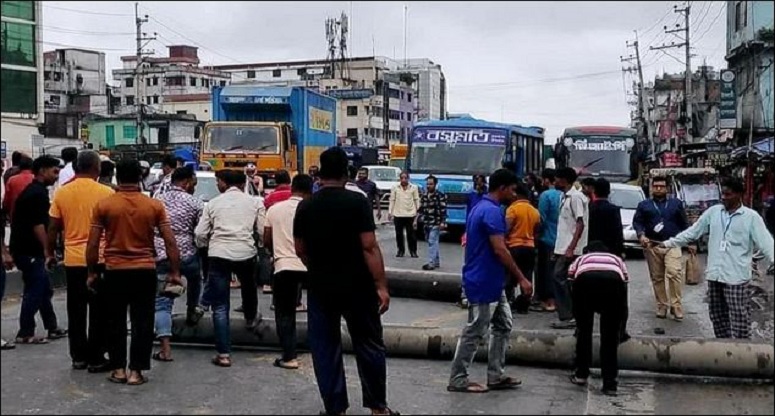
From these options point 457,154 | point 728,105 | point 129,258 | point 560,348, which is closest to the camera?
point 129,258

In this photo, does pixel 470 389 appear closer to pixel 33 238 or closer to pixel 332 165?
pixel 332 165

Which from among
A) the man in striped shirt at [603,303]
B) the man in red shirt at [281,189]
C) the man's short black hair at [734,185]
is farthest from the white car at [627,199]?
the man in striped shirt at [603,303]

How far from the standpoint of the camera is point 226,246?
7.95 meters

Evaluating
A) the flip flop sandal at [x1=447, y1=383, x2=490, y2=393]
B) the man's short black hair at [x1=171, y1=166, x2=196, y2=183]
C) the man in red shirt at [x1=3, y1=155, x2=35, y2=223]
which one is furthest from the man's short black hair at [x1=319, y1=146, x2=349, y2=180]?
the man in red shirt at [x1=3, y1=155, x2=35, y2=223]

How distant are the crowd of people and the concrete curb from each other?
15 cm

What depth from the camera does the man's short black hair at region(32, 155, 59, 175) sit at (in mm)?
7902

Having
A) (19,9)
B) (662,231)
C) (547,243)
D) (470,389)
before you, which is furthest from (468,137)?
(19,9)

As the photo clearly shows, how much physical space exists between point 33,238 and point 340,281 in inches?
141

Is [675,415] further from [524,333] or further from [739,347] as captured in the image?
[524,333]

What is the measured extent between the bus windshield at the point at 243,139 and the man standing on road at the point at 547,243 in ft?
41.1

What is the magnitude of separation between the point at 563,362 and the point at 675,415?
206 centimetres

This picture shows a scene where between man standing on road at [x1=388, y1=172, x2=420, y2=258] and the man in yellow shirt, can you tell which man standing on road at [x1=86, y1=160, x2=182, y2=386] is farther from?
man standing on road at [x1=388, y1=172, x2=420, y2=258]

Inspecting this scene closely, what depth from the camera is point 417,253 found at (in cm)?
1872

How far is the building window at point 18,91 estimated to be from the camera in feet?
13.4
